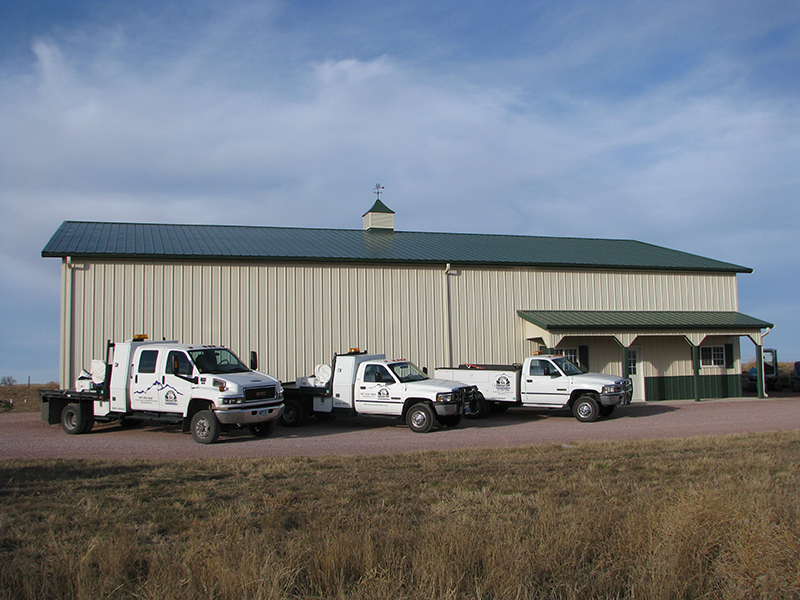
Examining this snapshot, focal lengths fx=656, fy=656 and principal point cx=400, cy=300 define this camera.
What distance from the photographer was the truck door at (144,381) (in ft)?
50.2

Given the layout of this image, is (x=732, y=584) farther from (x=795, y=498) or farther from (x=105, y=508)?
(x=105, y=508)

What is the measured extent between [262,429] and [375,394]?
10.1 ft

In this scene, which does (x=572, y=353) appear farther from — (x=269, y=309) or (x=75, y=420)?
A: (x=75, y=420)

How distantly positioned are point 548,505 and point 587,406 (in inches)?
477

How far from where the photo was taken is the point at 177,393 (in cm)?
1495

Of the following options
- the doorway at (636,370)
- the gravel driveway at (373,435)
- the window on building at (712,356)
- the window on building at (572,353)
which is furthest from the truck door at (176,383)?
the window on building at (712,356)

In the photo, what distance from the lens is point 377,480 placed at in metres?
9.76

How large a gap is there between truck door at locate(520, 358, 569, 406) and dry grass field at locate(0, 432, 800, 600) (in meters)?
8.77

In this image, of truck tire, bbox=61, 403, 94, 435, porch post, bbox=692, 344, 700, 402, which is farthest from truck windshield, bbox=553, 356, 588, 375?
truck tire, bbox=61, 403, 94, 435

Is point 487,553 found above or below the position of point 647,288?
below


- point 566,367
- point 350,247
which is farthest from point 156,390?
point 350,247

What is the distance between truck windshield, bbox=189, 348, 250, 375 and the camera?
49.6 feet

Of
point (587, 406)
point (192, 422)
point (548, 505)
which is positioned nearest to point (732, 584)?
point (548, 505)

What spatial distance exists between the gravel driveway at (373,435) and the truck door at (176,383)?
0.87 m
